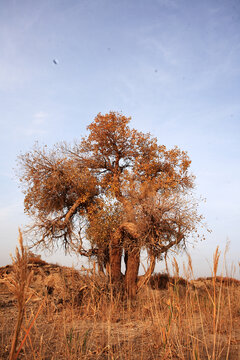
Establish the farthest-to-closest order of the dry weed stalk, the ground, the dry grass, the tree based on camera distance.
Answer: the tree
the ground
the dry grass
the dry weed stalk

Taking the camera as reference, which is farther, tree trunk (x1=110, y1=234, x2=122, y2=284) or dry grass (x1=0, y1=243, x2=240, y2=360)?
tree trunk (x1=110, y1=234, x2=122, y2=284)

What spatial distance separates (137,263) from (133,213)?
3.37 metres

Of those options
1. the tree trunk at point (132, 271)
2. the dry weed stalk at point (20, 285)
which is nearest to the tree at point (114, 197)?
the tree trunk at point (132, 271)

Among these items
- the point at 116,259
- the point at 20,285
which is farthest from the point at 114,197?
the point at 20,285

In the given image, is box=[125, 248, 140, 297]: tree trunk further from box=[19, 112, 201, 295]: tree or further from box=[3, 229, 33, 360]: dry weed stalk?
box=[3, 229, 33, 360]: dry weed stalk

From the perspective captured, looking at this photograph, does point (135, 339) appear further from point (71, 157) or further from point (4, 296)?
point (71, 157)

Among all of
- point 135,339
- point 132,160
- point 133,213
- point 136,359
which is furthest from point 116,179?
point 136,359

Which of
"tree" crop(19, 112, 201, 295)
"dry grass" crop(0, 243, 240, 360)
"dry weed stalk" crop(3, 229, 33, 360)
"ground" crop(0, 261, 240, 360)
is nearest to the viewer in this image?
"dry weed stalk" crop(3, 229, 33, 360)

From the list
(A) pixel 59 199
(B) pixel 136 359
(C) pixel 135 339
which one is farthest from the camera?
(A) pixel 59 199

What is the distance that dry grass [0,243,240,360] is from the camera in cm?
385

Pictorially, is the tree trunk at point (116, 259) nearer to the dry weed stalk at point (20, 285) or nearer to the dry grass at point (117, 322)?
the dry grass at point (117, 322)

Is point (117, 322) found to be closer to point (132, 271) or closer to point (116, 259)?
point (132, 271)

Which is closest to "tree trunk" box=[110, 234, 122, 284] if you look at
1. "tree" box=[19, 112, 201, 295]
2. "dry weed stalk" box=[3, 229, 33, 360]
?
"tree" box=[19, 112, 201, 295]

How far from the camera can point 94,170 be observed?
1636 cm
